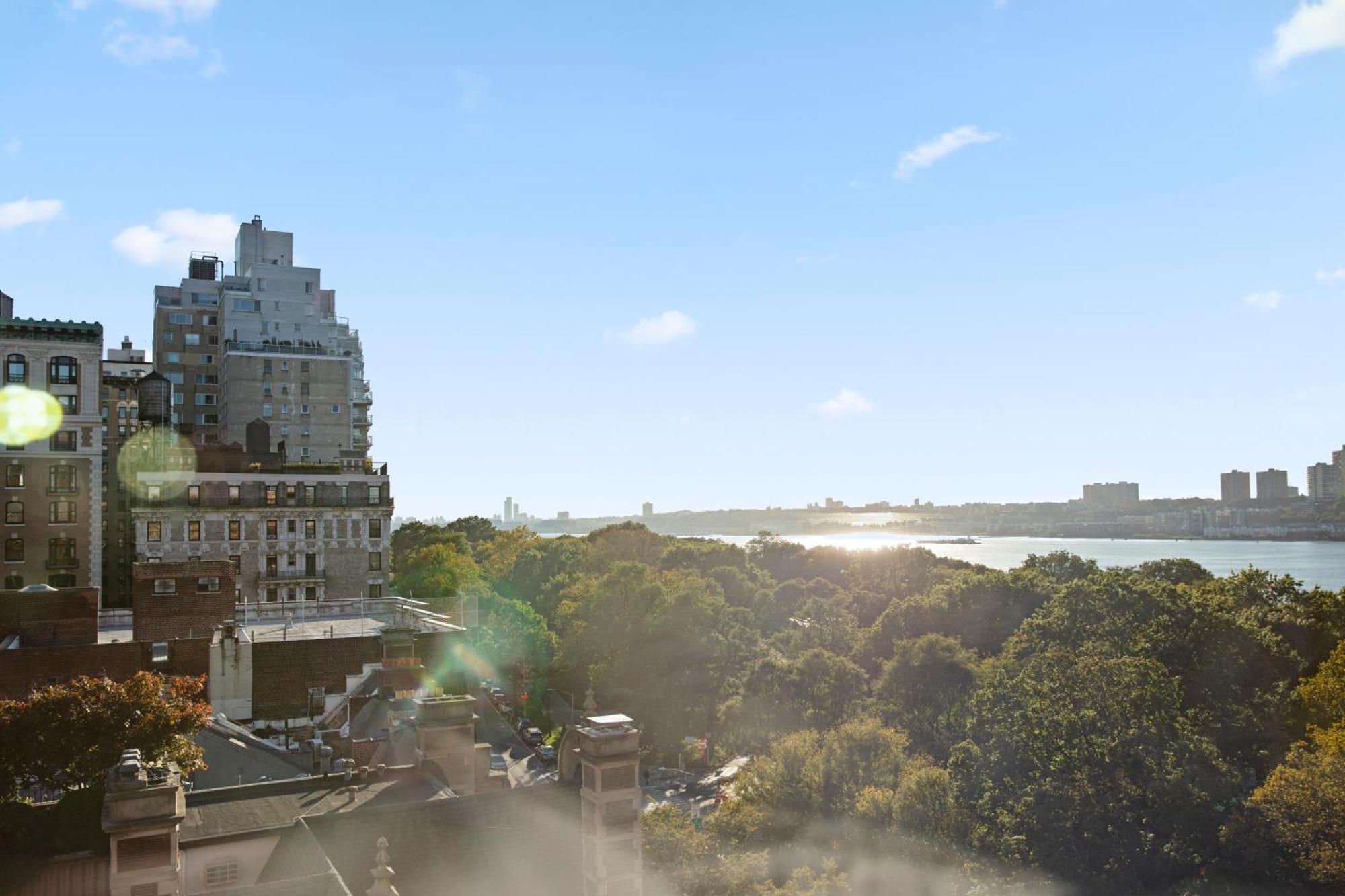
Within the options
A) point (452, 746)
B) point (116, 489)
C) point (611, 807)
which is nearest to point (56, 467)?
point (116, 489)

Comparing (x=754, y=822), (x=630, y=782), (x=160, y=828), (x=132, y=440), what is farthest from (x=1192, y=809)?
(x=132, y=440)

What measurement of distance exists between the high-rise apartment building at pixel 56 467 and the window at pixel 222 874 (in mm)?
58753

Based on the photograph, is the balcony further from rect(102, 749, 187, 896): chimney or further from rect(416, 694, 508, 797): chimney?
Result: rect(102, 749, 187, 896): chimney

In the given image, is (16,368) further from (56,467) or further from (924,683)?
(924,683)

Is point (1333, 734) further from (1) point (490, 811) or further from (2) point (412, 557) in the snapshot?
(2) point (412, 557)

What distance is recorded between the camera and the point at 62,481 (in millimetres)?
71250

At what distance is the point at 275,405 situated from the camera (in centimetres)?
10556

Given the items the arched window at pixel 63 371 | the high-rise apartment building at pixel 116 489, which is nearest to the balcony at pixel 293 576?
the high-rise apartment building at pixel 116 489

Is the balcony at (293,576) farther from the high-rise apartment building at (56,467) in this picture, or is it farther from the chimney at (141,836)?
the chimney at (141,836)

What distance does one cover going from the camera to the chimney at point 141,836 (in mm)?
15461

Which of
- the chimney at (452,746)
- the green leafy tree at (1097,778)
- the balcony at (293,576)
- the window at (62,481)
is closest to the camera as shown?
the chimney at (452,746)

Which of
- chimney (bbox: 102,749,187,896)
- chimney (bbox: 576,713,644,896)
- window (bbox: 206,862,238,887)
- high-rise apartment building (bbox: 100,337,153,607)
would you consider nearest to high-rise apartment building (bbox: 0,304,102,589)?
high-rise apartment building (bbox: 100,337,153,607)

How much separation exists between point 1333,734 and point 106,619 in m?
57.6

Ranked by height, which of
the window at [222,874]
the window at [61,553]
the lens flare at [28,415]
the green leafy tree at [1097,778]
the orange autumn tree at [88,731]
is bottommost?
the green leafy tree at [1097,778]
